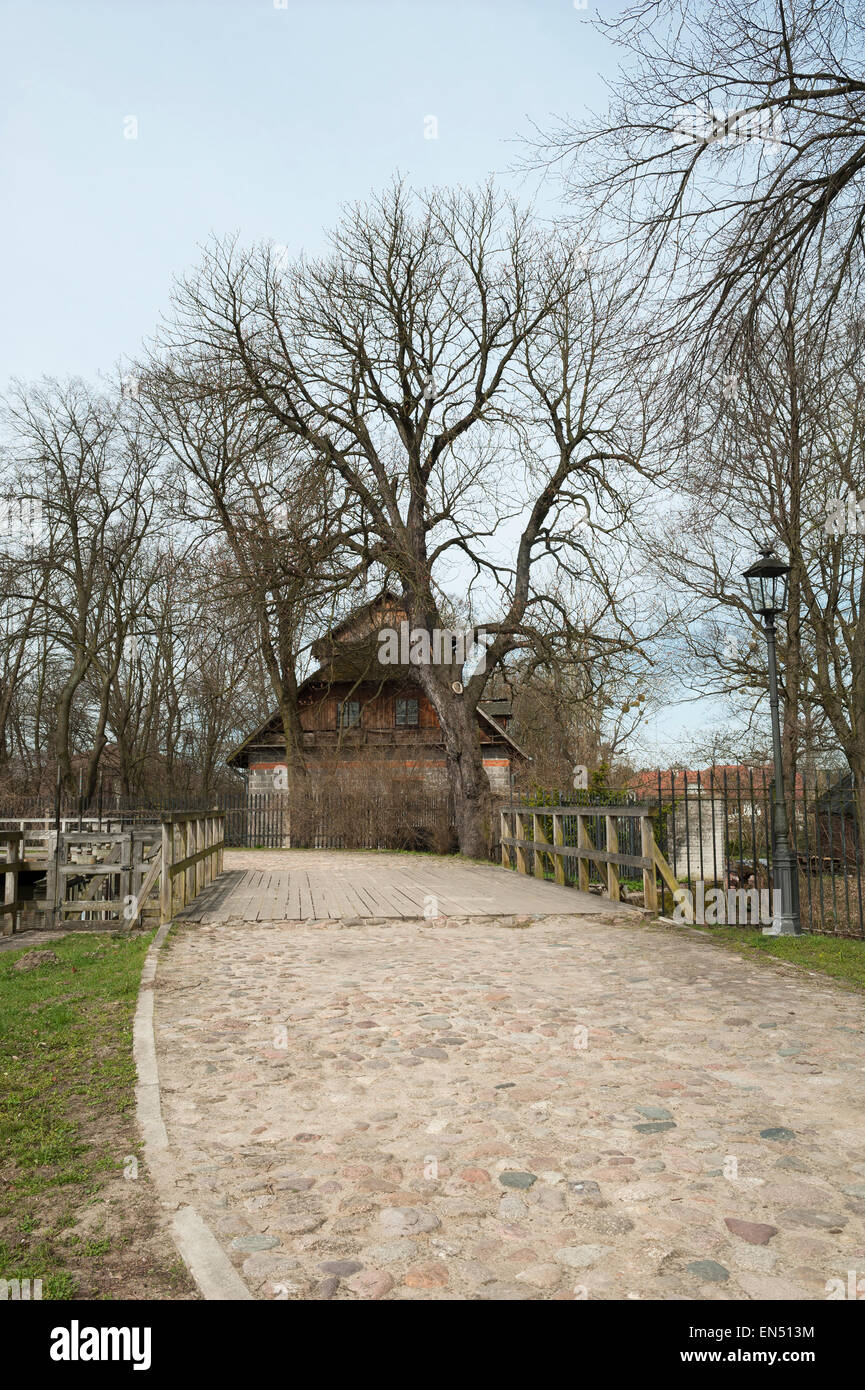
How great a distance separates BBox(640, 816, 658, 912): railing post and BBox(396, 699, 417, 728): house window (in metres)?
24.3

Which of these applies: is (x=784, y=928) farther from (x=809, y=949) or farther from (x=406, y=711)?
(x=406, y=711)

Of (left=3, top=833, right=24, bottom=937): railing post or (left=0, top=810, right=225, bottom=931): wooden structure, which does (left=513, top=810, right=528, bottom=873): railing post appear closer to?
(left=0, top=810, right=225, bottom=931): wooden structure

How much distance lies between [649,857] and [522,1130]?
24.1ft

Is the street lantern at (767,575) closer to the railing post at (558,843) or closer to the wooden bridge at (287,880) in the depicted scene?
the wooden bridge at (287,880)

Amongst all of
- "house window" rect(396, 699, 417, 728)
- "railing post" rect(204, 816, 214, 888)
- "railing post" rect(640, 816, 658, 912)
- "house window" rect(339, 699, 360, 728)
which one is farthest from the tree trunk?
"house window" rect(396, 699, 417, 728)

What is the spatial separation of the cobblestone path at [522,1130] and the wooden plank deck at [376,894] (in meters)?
3.89

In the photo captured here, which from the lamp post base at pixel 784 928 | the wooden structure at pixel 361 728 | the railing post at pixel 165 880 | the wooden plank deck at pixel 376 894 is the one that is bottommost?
the wooden plank deck at pixel 376 894

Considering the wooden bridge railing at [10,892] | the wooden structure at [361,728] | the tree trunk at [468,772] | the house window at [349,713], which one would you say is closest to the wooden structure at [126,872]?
the wooden bridge railing at [10,892]

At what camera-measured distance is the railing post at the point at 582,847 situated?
14.0 meters

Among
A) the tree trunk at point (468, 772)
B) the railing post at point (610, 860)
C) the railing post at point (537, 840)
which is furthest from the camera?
the tree trunk at point (468, 772)

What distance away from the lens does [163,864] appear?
11031 millimetres

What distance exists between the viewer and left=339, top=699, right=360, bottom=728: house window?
113 ft

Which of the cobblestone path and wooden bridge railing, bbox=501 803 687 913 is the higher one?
wooden bridge railing, bbox=501 803 687 913

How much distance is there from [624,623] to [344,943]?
11775 mm
